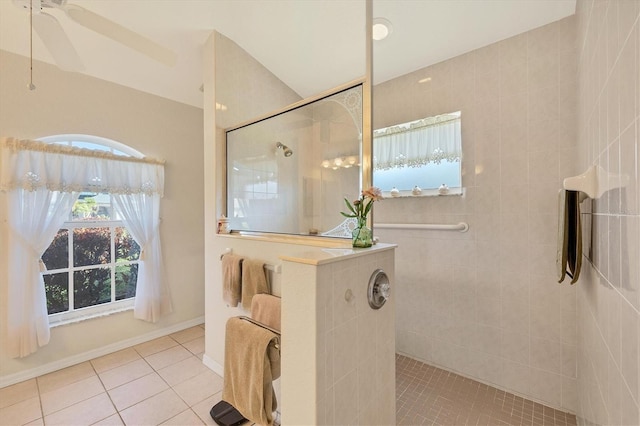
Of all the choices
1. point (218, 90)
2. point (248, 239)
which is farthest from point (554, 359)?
point (218, 90)

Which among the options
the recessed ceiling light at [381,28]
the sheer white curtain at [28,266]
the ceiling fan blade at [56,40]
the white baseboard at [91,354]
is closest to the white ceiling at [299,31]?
the recessed ceiling light at [381,28]

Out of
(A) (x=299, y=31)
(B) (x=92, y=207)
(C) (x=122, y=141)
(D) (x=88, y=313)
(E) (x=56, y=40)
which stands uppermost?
(A) (x=299, y=31)

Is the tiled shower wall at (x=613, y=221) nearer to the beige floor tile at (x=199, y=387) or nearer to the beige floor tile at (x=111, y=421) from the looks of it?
the beige floor tile at (x=199, y=387)

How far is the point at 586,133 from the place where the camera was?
1.32 m

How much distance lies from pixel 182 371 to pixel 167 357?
13.6 inches

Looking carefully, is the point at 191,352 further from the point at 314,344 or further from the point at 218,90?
the point at 218,90

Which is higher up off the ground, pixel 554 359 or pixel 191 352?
pixel 554 359

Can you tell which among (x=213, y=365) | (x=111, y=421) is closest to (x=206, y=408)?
(x=213, y=365)

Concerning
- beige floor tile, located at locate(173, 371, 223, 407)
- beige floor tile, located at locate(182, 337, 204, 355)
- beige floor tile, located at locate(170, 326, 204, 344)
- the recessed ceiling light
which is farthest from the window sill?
the recessed ceiling light

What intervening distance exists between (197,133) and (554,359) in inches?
151

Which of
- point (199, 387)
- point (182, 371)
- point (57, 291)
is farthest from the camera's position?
point (57, 291)

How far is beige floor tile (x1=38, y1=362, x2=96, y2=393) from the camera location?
2.06 m

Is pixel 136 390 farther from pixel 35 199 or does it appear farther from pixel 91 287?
pixel 35 199

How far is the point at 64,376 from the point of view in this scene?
2.18 m
